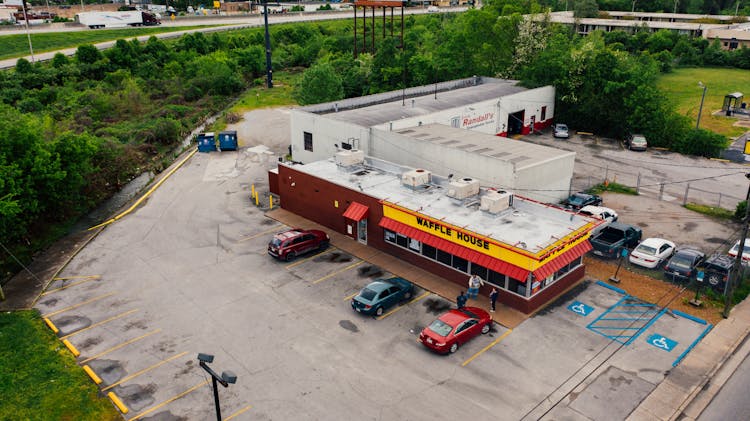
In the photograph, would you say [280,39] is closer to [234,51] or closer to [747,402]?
[234,51]

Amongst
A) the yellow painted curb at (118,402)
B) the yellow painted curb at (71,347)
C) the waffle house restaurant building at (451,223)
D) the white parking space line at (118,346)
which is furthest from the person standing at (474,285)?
the yellow painted curb at (71,347)

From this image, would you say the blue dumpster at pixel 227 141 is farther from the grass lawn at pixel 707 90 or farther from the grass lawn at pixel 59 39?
the grass lawn at pixel 59 39

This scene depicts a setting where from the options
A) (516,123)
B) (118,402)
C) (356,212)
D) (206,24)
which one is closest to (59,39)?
(206,24)

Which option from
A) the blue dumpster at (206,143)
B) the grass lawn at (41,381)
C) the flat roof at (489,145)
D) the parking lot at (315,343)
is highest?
the flat roof at (489,145)

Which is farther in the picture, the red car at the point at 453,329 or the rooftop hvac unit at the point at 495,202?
the rooftop hvac unit at the point at 495,202

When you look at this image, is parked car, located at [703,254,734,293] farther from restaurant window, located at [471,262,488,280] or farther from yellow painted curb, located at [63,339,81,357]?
yellow painted curb, located at [63,339,81,357]

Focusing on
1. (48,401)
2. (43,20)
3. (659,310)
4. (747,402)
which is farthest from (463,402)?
(43,20)

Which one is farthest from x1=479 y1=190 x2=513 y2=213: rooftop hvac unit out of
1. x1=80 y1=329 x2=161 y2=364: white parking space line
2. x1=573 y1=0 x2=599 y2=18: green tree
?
x1=573 y1=0 x2=599 y2=18: green tree
